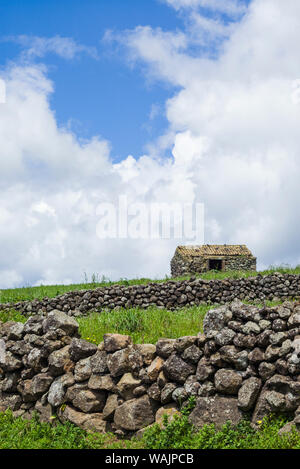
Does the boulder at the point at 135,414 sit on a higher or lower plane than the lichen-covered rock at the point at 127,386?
lower

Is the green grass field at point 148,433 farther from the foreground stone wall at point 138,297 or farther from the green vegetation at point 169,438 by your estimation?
the foreground stone wall at point 138,297

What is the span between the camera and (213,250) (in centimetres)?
3631

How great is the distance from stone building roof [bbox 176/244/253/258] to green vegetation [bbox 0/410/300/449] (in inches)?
1073

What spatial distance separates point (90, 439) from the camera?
7.89 metres

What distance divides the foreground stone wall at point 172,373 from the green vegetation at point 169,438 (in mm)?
200

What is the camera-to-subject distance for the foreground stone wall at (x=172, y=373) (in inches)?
278

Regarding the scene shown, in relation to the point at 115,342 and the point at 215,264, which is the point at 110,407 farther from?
the point at 215,264

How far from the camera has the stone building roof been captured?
1396 inches

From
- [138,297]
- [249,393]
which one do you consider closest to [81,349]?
[249,393]

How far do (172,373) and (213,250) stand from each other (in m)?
29.0

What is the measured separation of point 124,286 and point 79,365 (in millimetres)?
11770

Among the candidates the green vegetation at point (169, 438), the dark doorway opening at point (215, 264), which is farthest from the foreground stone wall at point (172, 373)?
the dark doorway opening at point (215, 264)
